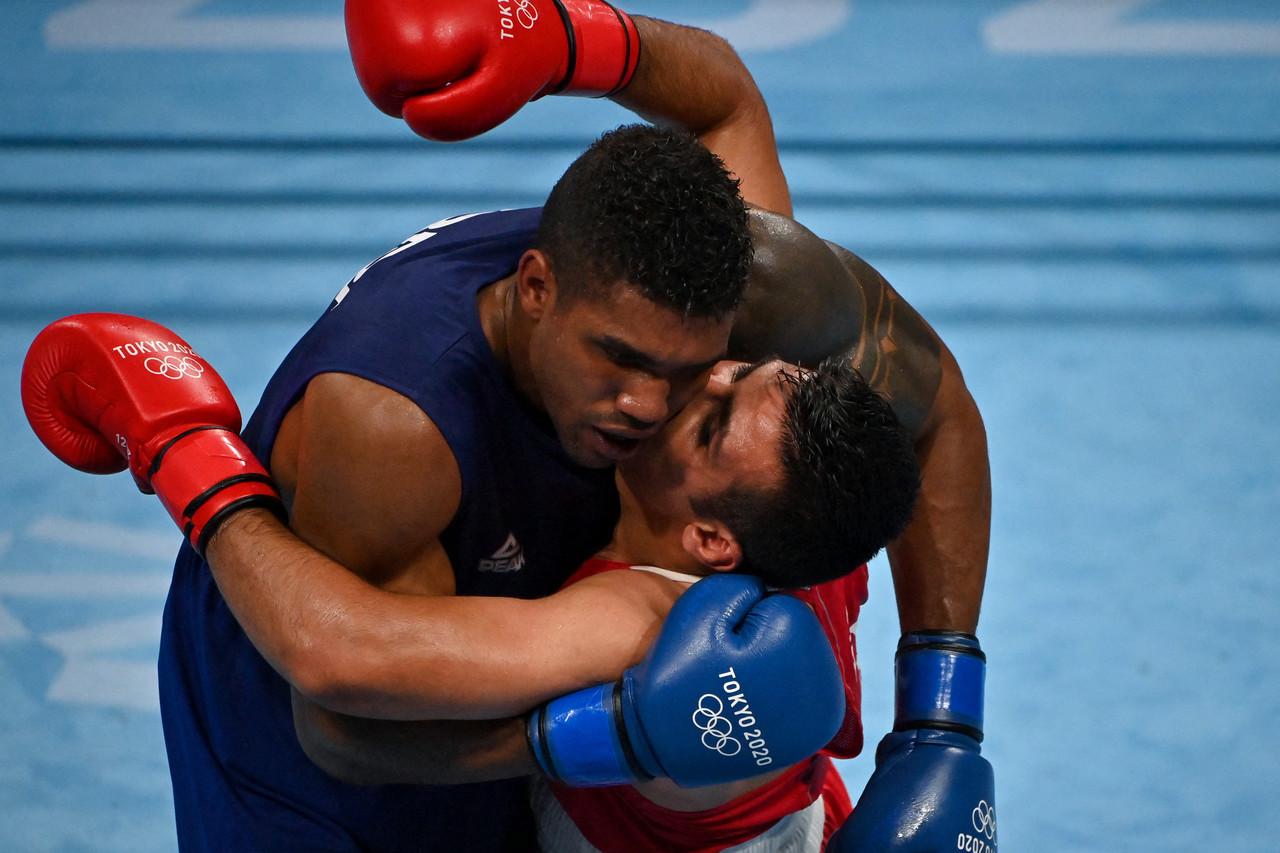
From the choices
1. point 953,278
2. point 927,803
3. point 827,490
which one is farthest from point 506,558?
point 953,278

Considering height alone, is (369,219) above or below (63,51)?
below

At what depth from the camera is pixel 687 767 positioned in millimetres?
1748

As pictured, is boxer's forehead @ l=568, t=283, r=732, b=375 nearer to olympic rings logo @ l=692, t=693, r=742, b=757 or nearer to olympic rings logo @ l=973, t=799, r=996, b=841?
olympic rings logo @ l=692, t=693, r=742, b=757

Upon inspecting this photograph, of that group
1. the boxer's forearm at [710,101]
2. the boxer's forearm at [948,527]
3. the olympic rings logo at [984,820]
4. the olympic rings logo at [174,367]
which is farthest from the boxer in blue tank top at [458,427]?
the olympic rings logo at [984,820]

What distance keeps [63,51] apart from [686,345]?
355cm

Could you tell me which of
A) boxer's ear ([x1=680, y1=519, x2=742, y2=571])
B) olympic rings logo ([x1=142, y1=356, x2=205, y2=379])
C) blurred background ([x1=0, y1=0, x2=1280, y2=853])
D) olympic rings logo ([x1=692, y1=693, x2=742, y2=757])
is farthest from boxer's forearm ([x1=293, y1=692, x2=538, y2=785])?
blurred background ([x1=0, y1=0, x2=1280, y2=853])

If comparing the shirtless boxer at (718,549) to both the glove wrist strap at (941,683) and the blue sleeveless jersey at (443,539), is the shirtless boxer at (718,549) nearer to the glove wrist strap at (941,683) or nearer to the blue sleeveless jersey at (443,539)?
the blue sleeveless jersey at (443,539)

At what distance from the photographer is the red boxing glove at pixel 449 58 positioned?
204cm

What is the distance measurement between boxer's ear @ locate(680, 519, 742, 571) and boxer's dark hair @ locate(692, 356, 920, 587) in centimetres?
1

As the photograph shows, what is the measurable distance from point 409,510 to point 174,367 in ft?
1.73

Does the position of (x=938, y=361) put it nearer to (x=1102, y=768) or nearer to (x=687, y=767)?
(x=687, y=767)

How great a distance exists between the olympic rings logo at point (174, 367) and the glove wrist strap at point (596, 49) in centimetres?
66

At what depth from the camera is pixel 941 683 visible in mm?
2219

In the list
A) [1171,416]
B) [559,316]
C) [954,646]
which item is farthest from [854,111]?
[559,316]
